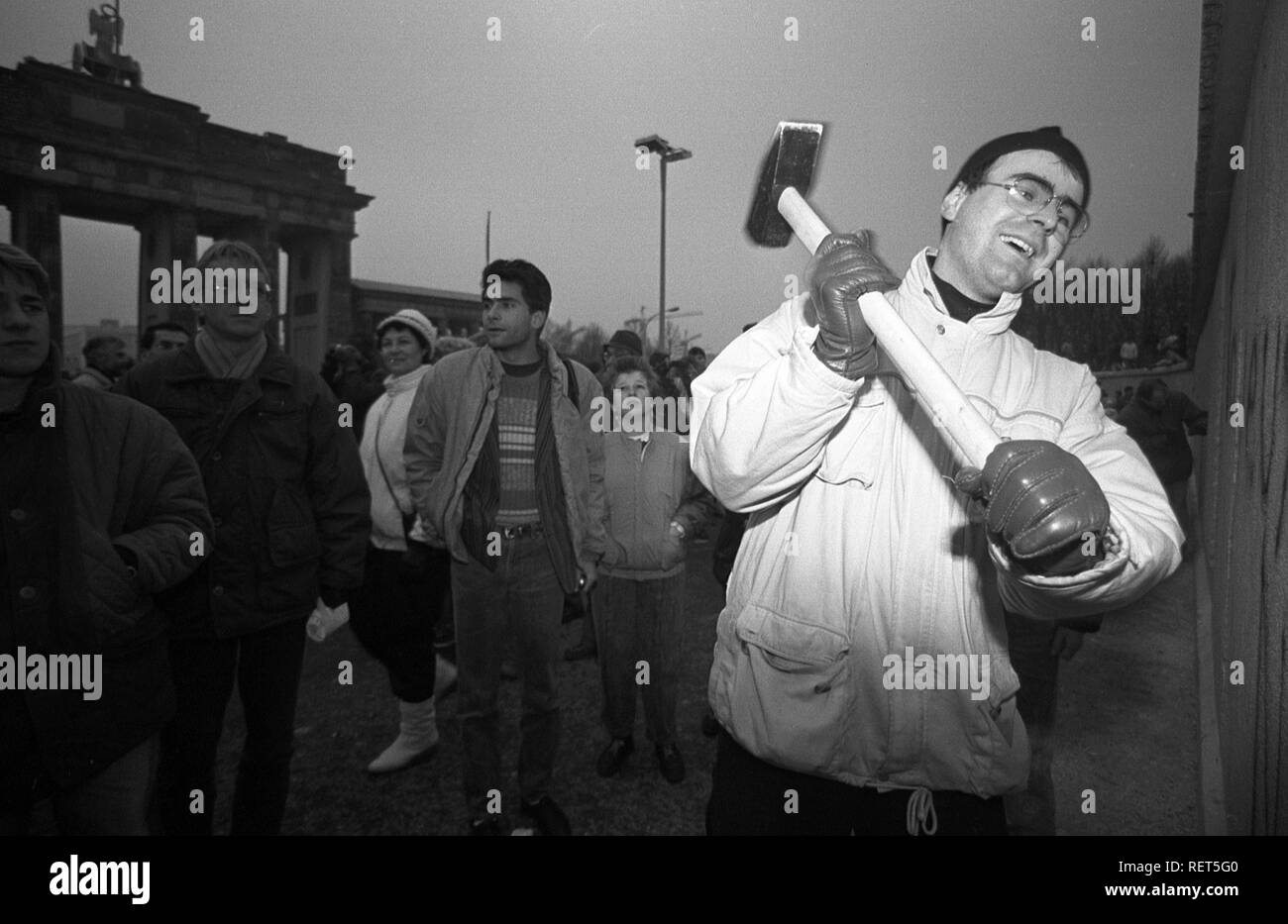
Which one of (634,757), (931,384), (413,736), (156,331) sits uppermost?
(156,331)

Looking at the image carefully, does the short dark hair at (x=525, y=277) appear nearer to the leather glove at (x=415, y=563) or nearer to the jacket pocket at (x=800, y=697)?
the leather glove at (x=415, y=563)

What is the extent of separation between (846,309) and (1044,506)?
0.46 meters

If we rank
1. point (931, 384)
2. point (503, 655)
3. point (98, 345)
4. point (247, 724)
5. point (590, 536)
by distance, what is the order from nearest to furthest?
point (931, 384), point (247, 724), point (503, 655), point (590, 536), point (98, 345)

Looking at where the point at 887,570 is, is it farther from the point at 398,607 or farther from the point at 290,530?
the point at 398,607

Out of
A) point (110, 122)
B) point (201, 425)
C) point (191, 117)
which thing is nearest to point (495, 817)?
point (201, 425)

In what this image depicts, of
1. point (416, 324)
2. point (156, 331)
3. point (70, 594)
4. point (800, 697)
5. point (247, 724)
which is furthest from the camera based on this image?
point (156, 331)

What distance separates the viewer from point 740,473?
1.30m

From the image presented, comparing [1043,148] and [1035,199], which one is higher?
[1043,148]

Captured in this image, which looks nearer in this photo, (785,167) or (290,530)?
(785,167)

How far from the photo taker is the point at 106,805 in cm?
179

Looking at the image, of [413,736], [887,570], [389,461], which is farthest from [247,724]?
[887,570]

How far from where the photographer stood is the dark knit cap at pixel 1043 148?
141 cm

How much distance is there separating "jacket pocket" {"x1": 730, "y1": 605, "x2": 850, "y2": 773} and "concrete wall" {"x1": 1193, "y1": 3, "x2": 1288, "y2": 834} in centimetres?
104

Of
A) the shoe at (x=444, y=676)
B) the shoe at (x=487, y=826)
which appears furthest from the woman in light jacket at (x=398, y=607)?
the shoe at (x=487, y=826)
